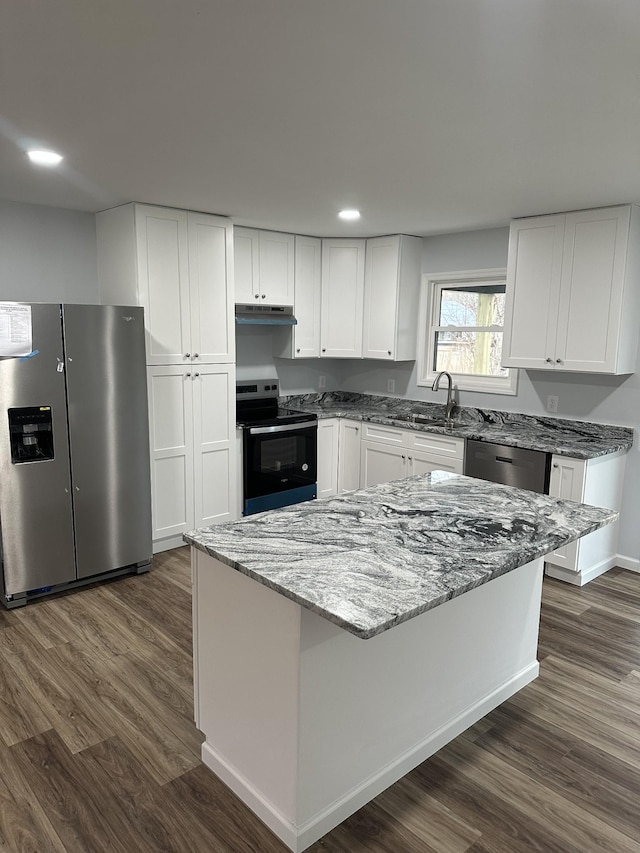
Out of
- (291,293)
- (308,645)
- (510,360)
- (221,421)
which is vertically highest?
(291,293)

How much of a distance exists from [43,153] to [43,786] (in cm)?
260

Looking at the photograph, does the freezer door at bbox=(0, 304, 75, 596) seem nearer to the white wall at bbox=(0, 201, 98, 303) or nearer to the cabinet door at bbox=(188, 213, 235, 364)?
the white wall at bbox=(0, 201, 98, 303)

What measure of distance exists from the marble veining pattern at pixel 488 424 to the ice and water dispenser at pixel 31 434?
89.2 inches

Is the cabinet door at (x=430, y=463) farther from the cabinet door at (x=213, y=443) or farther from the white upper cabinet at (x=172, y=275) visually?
the white upper cabinet at (x=172, y=275)

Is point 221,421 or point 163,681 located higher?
point 221,421

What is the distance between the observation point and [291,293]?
4988 mm

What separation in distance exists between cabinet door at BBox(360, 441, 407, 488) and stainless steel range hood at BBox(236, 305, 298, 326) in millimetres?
1232

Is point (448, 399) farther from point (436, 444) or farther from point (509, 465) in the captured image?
point (509, 465)

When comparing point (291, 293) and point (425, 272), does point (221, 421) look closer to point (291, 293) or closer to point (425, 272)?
point (291, 293)

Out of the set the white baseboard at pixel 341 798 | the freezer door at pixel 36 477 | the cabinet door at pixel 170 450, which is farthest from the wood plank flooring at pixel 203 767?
the cabinet door at pixel 170 450

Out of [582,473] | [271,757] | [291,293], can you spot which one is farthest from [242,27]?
[291,293]

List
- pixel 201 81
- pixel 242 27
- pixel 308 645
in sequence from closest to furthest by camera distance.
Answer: pixel 242 27
pixel 308 645
pixel 201 81

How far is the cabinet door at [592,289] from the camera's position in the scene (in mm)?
3631

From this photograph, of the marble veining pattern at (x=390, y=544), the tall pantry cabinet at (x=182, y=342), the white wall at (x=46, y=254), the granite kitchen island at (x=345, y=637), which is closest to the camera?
the marble veining pattern at (x=390, y=544)
